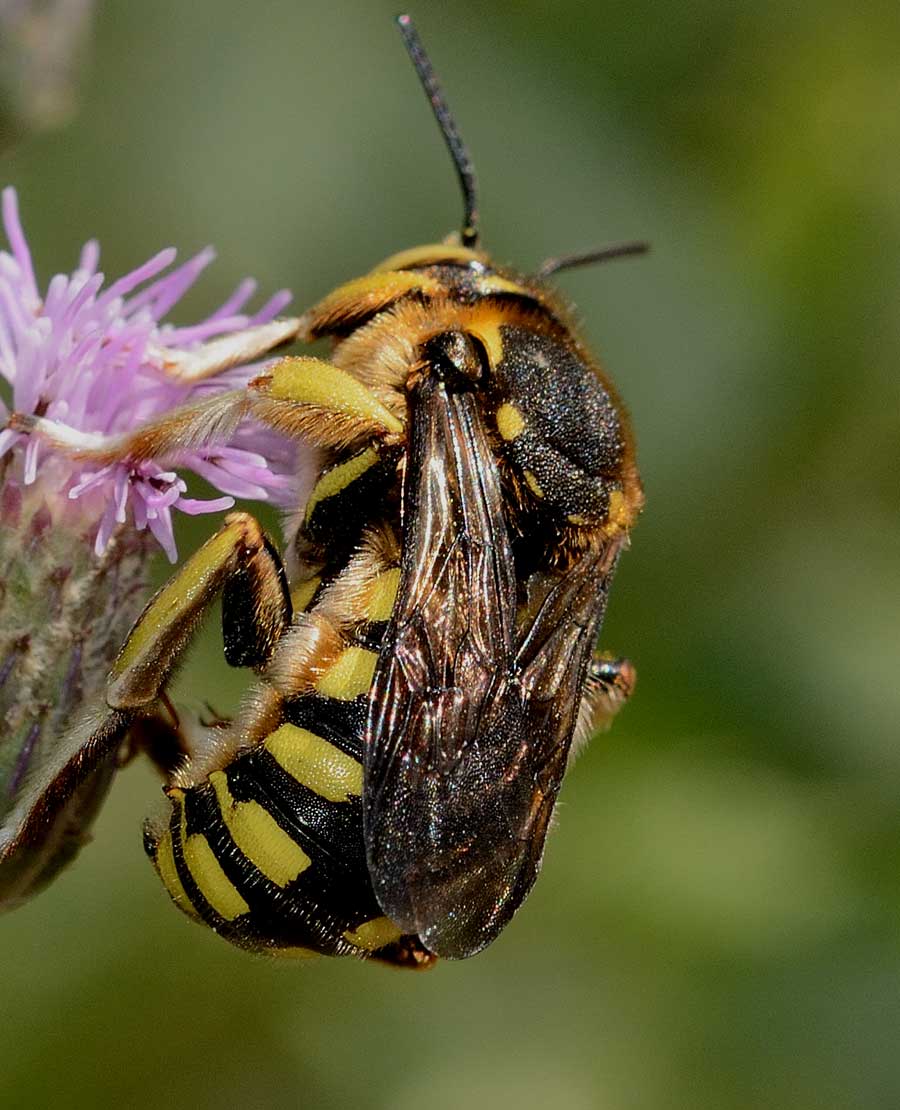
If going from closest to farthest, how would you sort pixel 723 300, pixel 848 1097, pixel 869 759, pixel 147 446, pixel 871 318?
pixel 147 446 → pixel 848 1097 → pixel 869 759 → pixel 871 318 → pixel 723 300

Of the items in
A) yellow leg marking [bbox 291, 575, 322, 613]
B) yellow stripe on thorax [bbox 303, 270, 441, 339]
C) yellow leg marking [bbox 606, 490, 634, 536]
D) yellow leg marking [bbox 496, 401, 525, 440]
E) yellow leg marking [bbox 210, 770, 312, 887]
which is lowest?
yellow leg marking [bbox 210, 770, 312, 887]

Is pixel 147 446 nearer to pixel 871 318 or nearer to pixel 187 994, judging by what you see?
pixel 187 994

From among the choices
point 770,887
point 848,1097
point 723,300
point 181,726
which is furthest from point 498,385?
point 723,300

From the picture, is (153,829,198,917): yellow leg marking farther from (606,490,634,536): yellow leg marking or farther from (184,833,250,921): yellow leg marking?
(606,490,634,536): yellow leg marking

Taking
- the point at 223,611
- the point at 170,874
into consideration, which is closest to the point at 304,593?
the point at 223,611

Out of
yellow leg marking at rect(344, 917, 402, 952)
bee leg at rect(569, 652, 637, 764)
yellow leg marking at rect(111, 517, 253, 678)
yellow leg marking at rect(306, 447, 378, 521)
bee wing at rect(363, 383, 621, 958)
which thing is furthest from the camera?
bee leg at rect(569, 652, 637, 764)

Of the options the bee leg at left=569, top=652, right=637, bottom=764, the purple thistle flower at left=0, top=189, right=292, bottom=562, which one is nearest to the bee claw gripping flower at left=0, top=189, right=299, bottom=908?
the purple thistle flower at left=0, top=189, right=292, bottom=562

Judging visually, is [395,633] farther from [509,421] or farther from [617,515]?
[617,515]
